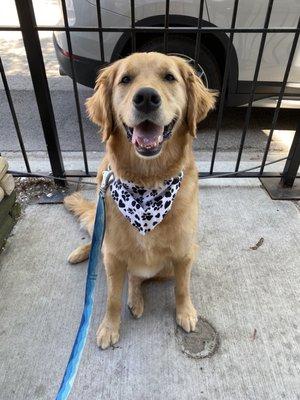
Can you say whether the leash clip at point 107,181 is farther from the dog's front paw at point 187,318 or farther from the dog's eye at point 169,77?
the dog's front paw at point 187,318

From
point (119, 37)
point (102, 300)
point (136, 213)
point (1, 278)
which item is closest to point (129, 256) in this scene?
point (136, 213)

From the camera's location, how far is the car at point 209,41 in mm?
3688

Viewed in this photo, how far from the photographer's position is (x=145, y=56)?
1790mm

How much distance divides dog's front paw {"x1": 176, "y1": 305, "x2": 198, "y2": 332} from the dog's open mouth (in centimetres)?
100

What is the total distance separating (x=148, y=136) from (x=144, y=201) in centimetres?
35

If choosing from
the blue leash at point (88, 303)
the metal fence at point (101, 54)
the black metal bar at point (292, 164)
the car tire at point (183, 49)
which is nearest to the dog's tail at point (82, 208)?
the metal fence at point (101, 54)

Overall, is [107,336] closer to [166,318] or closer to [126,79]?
[166,318]

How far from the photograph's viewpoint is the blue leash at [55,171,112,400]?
1.38 metres

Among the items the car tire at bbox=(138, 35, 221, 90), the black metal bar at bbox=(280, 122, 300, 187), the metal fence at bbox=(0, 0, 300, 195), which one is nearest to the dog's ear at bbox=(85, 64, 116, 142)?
the metal fence at bbox=(0, 0, 300, 195)

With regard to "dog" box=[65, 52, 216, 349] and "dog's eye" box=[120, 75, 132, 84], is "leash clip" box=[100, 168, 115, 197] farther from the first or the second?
"dog's eye" box=[120, 75, 132, 84]

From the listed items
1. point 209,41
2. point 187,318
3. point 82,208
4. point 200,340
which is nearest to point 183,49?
point 209,41

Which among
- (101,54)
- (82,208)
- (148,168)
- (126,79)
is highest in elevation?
(126,79)

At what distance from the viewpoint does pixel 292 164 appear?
3115 millimetres

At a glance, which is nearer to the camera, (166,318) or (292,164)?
(166,318)
